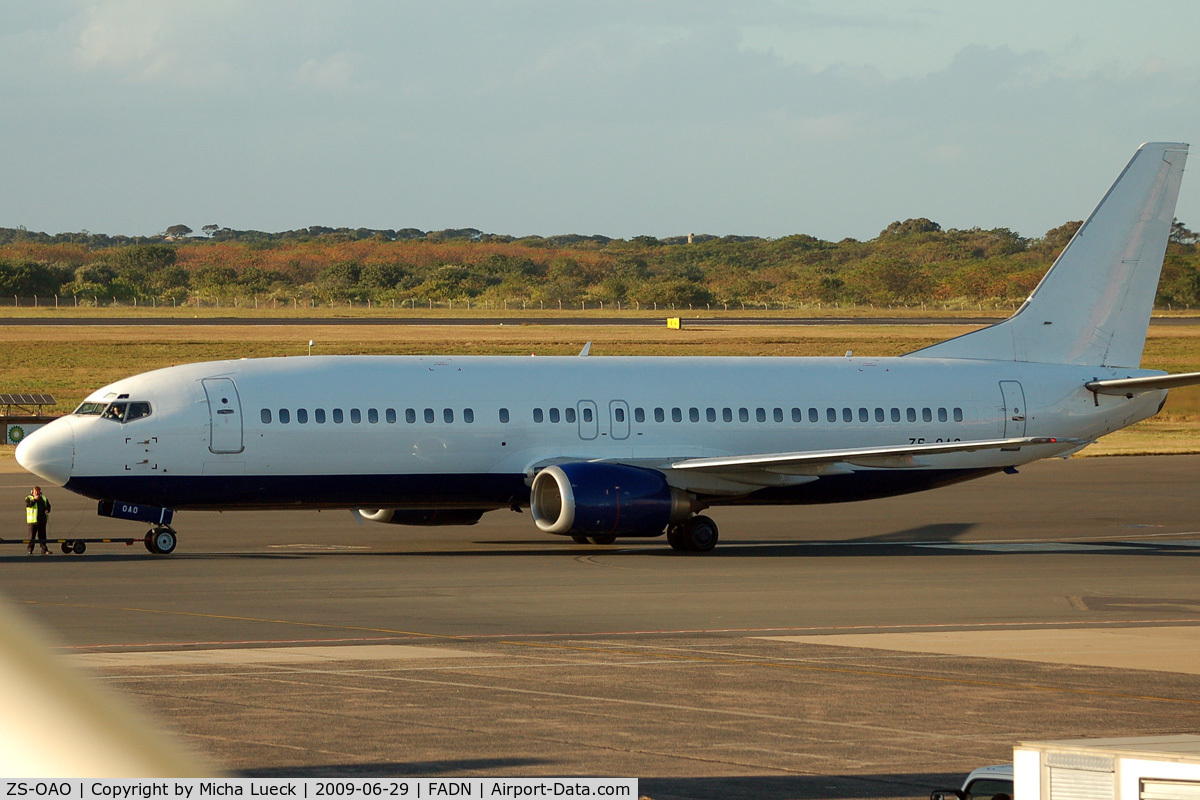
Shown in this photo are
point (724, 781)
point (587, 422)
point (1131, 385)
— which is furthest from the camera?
point (1131, 385)

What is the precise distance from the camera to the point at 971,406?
122 feet

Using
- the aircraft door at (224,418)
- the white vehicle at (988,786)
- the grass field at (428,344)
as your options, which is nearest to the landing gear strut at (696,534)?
the aircraft door at (224,418)

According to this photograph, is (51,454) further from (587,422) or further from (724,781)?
(724,781)

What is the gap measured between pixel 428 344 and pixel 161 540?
70.1 m

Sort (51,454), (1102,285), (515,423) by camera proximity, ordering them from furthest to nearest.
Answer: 1. (1102,285)
2. (515,423)
3. (51,454)

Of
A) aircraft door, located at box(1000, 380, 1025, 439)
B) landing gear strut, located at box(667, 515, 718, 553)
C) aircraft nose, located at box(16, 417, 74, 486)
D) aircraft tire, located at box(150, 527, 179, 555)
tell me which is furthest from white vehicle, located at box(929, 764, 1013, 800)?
aircraft door, located at box(1000, 380, 1025, 439)

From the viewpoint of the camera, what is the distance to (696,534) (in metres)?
33.5

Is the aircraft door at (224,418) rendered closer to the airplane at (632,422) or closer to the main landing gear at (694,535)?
the airplane at (632,422)

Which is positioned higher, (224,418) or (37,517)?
(224,418)

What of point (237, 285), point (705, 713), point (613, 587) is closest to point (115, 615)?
point (613, 587)

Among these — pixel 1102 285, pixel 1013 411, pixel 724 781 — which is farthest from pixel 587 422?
pixel 724 781

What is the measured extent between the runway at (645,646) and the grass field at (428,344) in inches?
1561

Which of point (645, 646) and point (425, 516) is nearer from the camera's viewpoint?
point (645, 646)

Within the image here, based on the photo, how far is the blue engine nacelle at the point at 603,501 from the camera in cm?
3142
